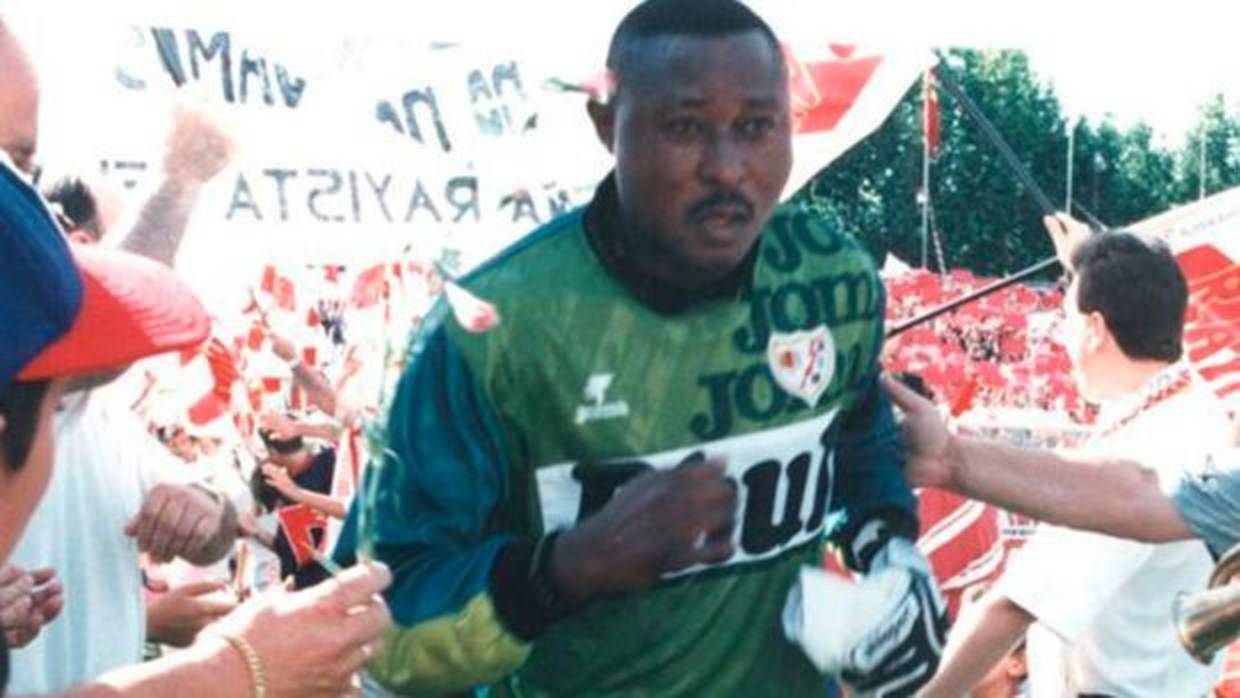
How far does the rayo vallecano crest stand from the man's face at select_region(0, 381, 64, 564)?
1.33 m

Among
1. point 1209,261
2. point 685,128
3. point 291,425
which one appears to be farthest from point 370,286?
point 1209,261

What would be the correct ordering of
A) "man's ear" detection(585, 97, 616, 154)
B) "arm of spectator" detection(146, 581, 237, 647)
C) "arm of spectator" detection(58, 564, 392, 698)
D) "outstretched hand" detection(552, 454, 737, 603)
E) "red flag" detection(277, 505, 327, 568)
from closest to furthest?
"arm of spectator" detection(58, 564, 392, 698) → "outstretched hand" detection(552, 454, 737, 603) → "man's ear" detection(585, 97, 616, 154) → "red flag" detection(277, 505, 327, 568) → "arm of spectator" detection(146, 581, 237, 647)

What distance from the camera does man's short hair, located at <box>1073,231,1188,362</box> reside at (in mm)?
4848

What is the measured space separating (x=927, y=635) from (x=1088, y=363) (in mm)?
1815

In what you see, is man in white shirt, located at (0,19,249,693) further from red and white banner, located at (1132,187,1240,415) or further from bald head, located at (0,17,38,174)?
red and white banner, located at (1132,187,1240,415)

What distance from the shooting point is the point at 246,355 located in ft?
15.5

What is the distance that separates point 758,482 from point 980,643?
1.65m

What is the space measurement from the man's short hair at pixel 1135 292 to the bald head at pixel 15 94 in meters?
2.38

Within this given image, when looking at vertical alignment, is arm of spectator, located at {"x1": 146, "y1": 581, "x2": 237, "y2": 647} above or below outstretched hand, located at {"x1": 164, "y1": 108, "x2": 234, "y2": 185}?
below

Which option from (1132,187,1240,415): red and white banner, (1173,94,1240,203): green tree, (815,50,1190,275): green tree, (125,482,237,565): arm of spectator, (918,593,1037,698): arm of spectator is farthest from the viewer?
(1173,94,1240,203): green tree

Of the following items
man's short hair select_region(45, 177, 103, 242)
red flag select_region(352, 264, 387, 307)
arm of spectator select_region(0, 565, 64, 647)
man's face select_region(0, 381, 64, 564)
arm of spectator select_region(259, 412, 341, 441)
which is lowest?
arm of spectator select_region(259, 412, 341, 441)

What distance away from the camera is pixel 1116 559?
459 cm

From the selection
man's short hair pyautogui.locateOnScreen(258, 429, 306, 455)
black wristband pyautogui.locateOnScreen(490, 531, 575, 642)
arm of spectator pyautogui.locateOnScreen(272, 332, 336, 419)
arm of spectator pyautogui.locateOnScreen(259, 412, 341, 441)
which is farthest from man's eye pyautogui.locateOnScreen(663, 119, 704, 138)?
man's short hair pyautogui.locateOnScreen(258, 429, 306, 455)

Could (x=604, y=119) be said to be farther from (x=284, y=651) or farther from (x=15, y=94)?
(x=284, y=651)
